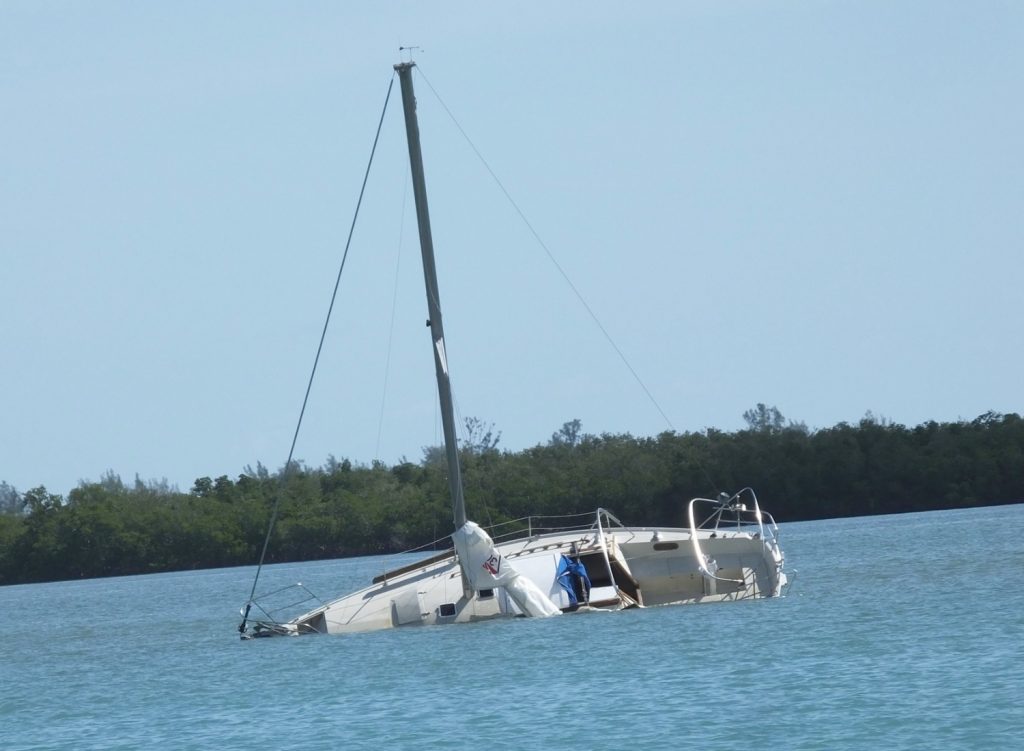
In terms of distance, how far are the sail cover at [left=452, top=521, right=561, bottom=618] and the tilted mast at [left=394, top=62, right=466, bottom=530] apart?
0.57 m

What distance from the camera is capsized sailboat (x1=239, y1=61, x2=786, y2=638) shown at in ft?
102

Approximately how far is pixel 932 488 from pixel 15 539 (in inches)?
2040

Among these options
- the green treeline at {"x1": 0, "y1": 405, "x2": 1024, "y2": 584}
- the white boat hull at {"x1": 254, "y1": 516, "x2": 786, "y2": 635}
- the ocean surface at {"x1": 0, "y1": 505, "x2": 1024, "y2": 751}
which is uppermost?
the green treeline at {"x1": 0, "y1": 405, "x2": 1024, "y2": 584}

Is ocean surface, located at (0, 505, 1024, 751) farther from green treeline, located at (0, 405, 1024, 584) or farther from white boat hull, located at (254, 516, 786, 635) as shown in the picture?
green treeline, located at (0, 405, 1024, 584)

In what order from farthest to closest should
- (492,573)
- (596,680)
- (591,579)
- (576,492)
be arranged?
(576,492)
(591,579)
(492,573)
(596,680)

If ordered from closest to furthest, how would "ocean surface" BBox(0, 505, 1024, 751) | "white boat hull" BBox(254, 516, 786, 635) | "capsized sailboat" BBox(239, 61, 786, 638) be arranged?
"ocean surface" BBox(0, 505, 1024, 751) → "capsized sailboat" BBox(239, 61, 786, 638) → "white boat hull" BBox(254, 516, 786, 635)

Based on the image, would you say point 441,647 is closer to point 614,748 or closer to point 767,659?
point 767,659

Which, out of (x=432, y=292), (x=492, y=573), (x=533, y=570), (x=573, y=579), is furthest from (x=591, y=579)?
(x=432, y=292)

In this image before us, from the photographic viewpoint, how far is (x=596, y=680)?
24234 mm

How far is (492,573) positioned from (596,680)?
6.93 metres

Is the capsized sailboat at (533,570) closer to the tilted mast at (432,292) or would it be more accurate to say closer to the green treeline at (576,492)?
the tilted mast at (432,292)

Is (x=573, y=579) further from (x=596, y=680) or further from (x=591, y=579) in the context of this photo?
(x=596, y=680)

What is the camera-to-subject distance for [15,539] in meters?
93.4

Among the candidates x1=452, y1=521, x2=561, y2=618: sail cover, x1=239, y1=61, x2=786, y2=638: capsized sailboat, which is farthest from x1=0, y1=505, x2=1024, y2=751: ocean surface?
x1=239, y1=61, x2=786, y2=638: capsized sailboat
